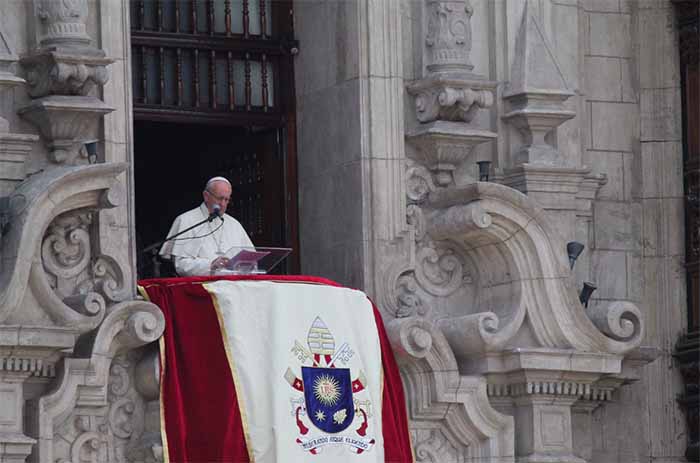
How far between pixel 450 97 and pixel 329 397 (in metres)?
2.81

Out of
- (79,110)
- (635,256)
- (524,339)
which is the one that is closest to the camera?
(79,110)

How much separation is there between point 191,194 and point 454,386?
3.50m

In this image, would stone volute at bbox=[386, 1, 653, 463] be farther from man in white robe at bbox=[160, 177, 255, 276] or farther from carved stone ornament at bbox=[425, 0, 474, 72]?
man in white robe at bbox=[160, 177, 255, 276]

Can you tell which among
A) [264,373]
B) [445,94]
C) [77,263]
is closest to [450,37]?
[445,94]

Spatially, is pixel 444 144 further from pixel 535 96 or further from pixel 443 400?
pixel 443 400

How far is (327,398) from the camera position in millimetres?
21484

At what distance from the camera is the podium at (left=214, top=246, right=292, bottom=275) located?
21281mm

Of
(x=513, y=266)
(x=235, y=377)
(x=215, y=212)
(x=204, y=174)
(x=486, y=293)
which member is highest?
(x=204, y=174)

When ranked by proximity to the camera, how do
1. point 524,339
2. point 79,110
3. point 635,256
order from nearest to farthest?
point 79,110, point 524,339, point 635,256

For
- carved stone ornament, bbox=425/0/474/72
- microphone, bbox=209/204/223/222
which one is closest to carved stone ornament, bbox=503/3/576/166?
carved stone ornament, bbox=425/0/474/72

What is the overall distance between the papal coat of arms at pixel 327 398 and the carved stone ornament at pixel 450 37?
8.79 feet

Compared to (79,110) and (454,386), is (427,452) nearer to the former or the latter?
(454,386)

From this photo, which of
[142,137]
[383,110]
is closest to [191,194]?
[142,137]

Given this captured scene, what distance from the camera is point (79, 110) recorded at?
21.2 metres
